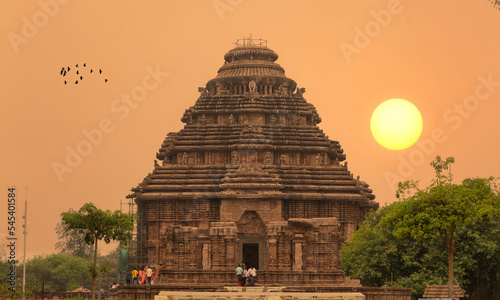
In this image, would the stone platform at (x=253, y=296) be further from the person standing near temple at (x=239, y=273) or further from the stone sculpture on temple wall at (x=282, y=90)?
the stone sculpture on temple wall at (x=282, y=90)

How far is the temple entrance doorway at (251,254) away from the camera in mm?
67750

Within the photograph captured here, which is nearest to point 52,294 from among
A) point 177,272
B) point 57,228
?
point 177,272

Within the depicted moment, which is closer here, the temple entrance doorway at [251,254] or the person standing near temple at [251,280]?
the person standing near temple at [251,280]

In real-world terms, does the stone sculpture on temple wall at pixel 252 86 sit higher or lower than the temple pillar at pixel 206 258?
higher

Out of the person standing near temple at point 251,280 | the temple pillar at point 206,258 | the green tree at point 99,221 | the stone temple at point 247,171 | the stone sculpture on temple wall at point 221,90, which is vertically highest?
the stone sculpture on temple wall at point 221,90

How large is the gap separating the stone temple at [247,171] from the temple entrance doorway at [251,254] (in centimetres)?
7

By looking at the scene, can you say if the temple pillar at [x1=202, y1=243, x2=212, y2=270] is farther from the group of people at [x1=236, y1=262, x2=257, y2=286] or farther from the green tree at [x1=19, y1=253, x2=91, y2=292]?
the green tree at [x1=19, y1=253, x2=91, y2=292]

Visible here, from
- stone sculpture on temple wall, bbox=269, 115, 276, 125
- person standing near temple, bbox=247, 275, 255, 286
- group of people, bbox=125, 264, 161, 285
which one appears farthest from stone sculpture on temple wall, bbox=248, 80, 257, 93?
person standing near temple, bbox=247, 275, 255, 286

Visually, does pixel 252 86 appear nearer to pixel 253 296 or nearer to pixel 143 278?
pixel 143 278

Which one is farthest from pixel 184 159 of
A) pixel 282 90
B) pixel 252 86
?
pixel 282 90

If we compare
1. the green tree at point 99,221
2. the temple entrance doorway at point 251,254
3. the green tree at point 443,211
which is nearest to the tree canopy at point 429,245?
the green tree at point 443,211

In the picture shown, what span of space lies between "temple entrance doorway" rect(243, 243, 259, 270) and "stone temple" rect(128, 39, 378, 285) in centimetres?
7

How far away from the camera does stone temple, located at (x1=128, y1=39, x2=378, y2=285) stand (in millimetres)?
75375

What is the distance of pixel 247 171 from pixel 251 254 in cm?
996
